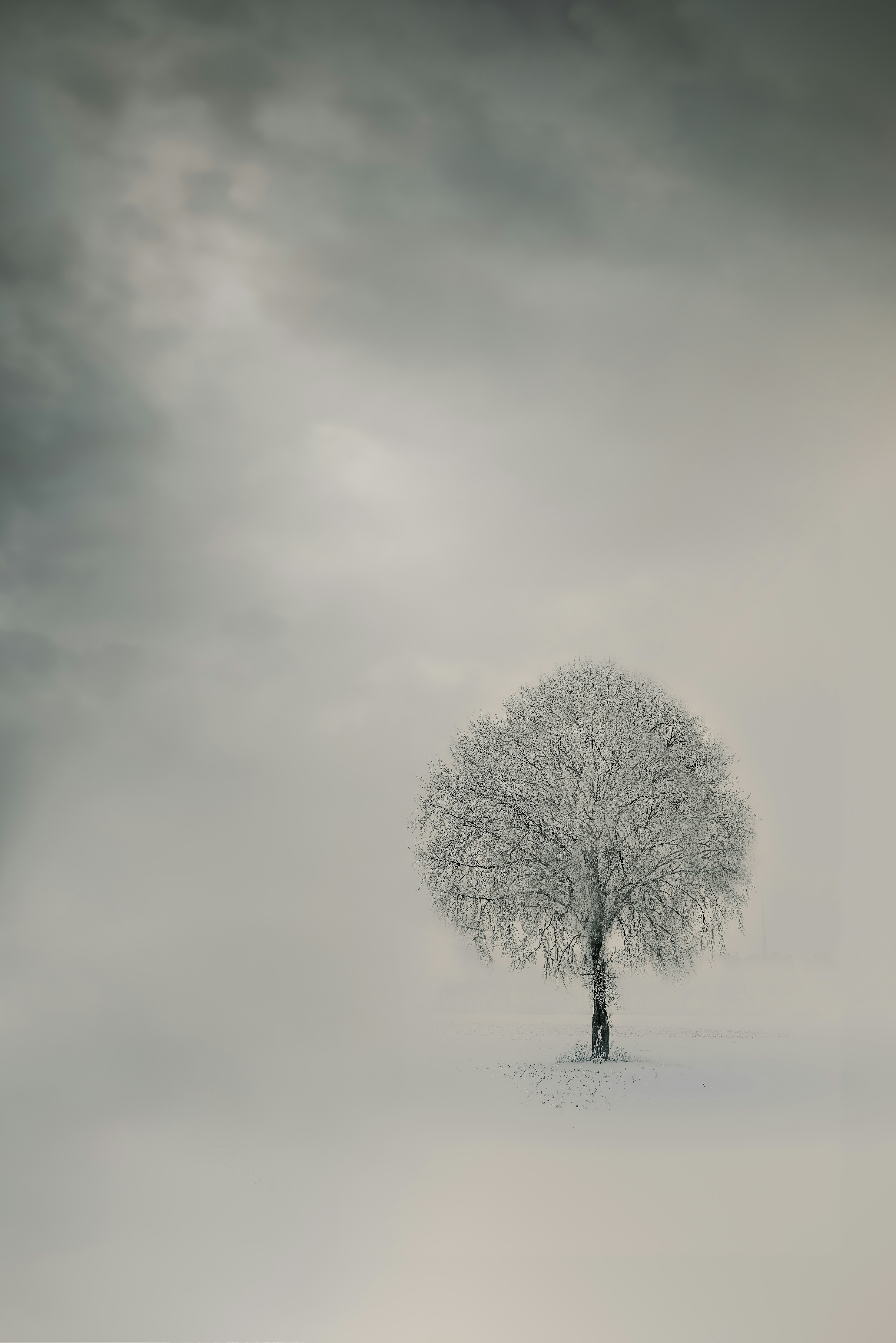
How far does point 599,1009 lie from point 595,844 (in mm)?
4439

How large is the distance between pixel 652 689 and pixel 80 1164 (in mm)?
16928

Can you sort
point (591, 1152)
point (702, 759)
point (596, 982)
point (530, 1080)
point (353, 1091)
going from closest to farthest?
point (591, 1152)
point (353, 1091)
point (530, 1080)
point (596, 982)
point (702, 759)

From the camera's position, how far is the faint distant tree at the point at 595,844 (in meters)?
21.5

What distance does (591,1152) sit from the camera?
13.8 metres

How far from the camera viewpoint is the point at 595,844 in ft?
69.8

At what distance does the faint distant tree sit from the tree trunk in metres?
0.04

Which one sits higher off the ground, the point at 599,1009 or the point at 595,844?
the point at 595,844

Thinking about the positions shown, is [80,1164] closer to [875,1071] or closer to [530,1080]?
[530,1080]

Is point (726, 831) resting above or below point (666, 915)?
above

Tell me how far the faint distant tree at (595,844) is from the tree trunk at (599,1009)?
0.12ft

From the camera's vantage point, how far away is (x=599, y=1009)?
22.2 metres

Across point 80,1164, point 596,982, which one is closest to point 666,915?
point 596,982

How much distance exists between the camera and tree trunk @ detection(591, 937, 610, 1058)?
21.5 meters

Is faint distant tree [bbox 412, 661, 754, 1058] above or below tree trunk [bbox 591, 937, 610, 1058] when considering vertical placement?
above
